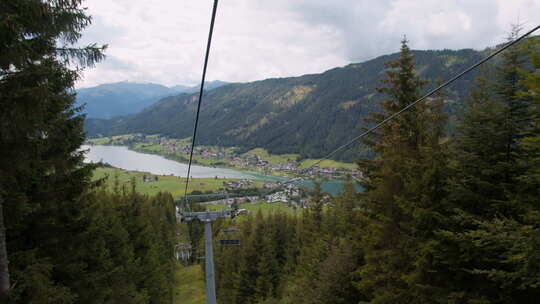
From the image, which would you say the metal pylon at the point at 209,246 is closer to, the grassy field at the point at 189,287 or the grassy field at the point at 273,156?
the grassy field at the point at 189,287

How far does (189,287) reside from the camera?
4175cm

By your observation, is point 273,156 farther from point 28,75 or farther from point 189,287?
point 28,75

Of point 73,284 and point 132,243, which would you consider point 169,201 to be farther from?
point 73,284

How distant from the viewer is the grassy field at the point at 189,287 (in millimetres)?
35266

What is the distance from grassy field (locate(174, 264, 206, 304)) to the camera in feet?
116

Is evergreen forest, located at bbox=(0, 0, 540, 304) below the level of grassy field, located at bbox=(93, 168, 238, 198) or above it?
above

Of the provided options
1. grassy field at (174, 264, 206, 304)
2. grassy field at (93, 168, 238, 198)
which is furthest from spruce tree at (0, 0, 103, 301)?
grassy field at (93, 168, 238, 198)

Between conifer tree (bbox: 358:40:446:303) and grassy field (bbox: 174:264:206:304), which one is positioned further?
grassy field (bbox: 174:264:206:304)

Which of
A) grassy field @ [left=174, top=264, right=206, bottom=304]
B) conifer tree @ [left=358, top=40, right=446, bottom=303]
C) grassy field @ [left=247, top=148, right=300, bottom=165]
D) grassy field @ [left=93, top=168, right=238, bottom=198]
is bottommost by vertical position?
grassy field @ [left=174, top=264, right=206, bottom=304]

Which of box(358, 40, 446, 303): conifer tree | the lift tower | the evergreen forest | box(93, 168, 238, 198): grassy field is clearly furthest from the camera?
box(93, 168, 238, 198): grassy field

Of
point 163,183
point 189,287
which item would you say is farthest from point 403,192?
point 163,183

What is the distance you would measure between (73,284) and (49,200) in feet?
8.56

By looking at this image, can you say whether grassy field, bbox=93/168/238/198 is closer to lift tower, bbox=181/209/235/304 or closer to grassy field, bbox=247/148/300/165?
grassy field, bbox=247/148/300/165

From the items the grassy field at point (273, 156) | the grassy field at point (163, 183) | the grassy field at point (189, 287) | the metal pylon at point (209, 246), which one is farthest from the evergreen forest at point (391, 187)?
the grassy field at point (273, 156)
